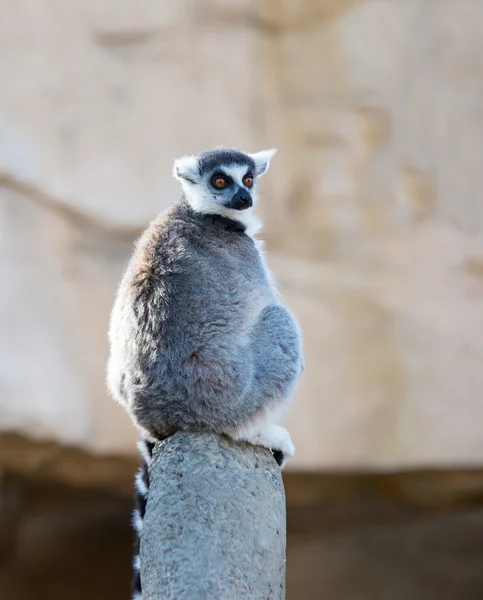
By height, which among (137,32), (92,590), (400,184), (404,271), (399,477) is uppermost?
(137,32)

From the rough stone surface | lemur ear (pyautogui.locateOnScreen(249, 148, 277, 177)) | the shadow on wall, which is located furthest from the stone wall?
the rough stone surface

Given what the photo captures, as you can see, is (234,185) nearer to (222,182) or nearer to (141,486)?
(222,182)

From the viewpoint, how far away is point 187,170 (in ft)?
12.0

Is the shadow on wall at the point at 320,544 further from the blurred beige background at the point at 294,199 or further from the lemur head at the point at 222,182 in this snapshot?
the lemur head at the point at 222,182

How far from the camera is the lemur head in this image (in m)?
3.43

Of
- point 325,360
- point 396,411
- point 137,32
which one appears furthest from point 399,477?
point 137,32

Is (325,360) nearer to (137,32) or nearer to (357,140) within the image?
(357,140)

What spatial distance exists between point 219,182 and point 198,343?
31.0 inches

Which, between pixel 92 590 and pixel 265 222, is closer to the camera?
pixel 265 222

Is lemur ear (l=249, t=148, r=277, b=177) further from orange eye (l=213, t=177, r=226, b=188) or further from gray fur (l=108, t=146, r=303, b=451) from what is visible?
gray fur (l=108, t=146, r=303, b=451)

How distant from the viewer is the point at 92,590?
7.58 m

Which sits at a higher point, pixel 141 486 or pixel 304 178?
pixel 304 178

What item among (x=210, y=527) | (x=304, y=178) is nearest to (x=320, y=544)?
(x=304, y=178)

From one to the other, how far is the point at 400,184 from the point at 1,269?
2743 mm
